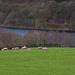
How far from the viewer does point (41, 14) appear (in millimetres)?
54500

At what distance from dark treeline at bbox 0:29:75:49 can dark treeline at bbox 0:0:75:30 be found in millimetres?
16478

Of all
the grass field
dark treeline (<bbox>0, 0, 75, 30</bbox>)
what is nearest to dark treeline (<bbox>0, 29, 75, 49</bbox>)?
the grass field

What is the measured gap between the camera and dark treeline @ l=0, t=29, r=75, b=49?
2828cm

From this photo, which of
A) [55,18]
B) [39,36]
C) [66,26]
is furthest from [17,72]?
[55,18]

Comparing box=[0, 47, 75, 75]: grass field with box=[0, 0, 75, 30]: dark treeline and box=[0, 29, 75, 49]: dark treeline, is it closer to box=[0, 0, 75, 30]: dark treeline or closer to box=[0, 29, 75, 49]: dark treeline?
box=[0, 29, 75, 49]: dark treeline

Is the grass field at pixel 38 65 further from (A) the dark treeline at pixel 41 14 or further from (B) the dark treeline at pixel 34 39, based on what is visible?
(A) the dark treeline at pixel 41 14

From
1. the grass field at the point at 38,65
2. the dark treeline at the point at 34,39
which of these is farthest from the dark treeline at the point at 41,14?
the grass field at the point at 38,65

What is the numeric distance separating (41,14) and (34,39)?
904 inches

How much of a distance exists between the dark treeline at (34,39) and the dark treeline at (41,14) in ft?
54.1

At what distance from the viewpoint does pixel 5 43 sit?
27656 mm

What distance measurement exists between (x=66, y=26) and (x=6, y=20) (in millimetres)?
13217

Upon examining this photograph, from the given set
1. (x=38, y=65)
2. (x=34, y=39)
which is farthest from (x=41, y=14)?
(x=38, y=65)

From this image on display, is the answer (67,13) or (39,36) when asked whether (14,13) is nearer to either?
(67,13)

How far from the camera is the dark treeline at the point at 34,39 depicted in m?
28.3
